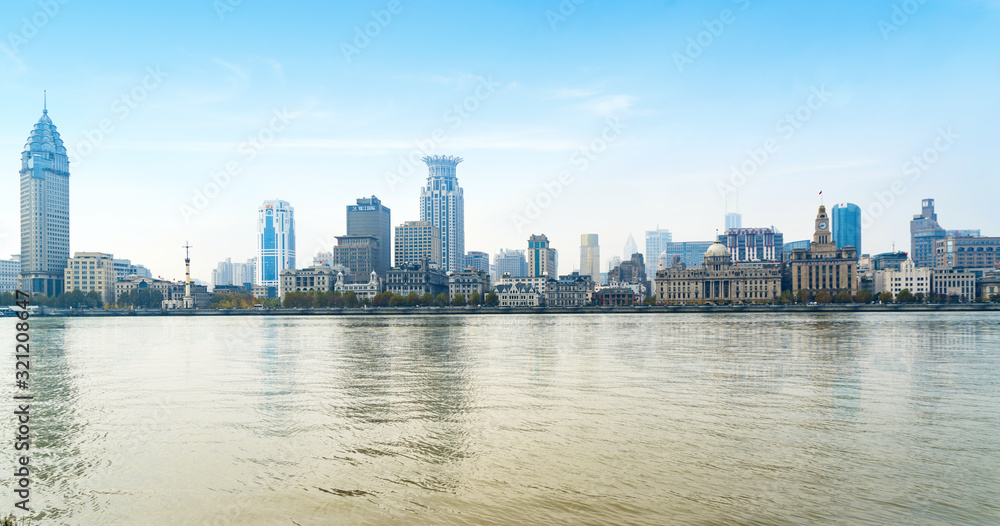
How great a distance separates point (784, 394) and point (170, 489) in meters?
25.0

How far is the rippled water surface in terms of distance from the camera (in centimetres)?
1614

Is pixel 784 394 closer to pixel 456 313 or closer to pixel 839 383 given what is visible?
pixel 839 383

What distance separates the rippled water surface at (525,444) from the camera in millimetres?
16141

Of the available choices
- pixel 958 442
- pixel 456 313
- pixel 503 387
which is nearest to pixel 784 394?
pixel 958 442

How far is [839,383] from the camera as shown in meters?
33.8

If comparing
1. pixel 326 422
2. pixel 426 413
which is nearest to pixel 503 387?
pixel 426 413

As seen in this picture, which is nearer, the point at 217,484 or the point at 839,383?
the point at 217,484

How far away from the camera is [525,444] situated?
71.9ft

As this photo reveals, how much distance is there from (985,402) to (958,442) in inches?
336

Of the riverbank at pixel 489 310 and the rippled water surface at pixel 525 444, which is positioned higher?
the rippled water surface at pixel 525 444

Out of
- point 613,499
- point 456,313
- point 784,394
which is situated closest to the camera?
point 613,499

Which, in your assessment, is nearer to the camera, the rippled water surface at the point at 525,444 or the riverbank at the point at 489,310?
the rippled water surface at the point at 525,444

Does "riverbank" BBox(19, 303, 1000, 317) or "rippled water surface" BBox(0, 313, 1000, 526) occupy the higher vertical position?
"rippled water surface" BBox(0, 313, 1000, 526)

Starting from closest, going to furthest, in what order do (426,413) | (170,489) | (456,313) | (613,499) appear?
(613,499) → (170,489) → (426,413) → (456,313)
